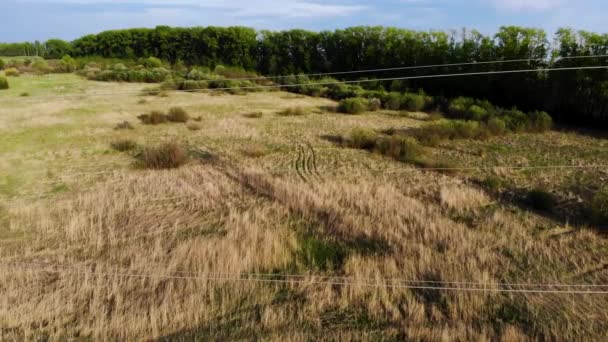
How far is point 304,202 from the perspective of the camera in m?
6.29

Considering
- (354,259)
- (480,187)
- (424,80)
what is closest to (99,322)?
(354,259)

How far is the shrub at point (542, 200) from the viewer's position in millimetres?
6152

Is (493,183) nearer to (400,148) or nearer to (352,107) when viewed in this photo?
(400,148)

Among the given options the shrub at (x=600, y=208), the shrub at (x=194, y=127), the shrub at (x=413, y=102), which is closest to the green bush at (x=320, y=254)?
the shrub at (x=600, y=208)

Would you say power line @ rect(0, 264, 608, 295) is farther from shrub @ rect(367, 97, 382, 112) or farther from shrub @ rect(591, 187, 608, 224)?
shrub @ rect(367, 97, 382, 112)

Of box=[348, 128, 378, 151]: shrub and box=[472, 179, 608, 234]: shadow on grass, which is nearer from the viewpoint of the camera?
box=[472, 179, 608, 234]: shadow on grass

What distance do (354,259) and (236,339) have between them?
161cm

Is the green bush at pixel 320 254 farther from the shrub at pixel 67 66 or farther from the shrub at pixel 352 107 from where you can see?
the shrub at pixel 67 66

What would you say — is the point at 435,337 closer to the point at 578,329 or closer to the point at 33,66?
the point at 578,329

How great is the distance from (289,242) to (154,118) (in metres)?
8.50

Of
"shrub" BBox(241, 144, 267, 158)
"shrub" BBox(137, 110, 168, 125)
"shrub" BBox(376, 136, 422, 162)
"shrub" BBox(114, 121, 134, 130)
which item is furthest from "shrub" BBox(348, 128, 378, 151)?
"shrub" BBox(114, 121, 134, 130)

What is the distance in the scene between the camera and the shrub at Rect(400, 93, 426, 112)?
47.9ft

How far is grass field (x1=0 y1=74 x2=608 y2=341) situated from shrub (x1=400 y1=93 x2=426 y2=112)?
4.84 metres

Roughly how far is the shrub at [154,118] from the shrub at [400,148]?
661cm
